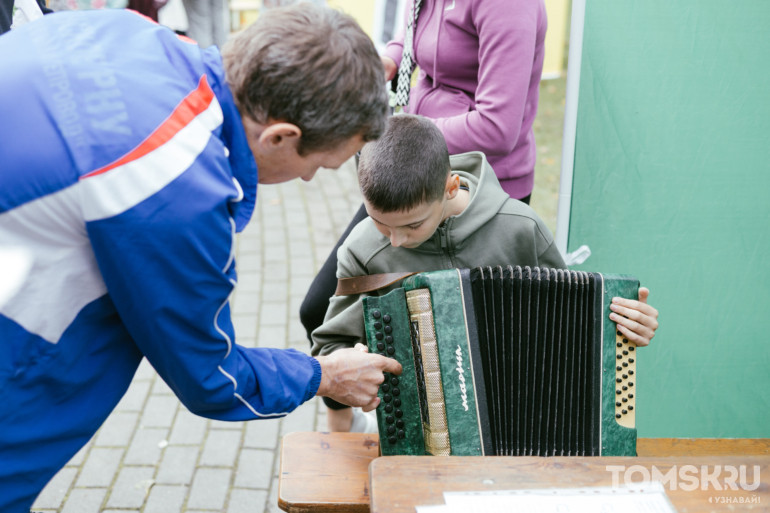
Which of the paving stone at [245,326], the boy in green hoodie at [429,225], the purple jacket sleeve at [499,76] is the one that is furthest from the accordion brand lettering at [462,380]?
the paving stone at [245,326]

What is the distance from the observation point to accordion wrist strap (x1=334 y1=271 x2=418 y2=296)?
2139 mm

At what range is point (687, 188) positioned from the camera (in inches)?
107

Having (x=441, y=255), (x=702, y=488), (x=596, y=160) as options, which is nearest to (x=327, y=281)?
(x=441, y=255)

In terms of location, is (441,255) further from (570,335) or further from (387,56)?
(387,56)

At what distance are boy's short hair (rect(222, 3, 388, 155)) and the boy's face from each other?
0.64m

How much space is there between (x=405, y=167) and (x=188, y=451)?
1989 millimetres

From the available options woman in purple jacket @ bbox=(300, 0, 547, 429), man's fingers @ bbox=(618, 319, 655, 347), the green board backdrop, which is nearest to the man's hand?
man's fingers @ bbox=(618, 319, 655, 347)

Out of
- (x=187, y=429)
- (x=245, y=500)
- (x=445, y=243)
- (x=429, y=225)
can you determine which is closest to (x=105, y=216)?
(x=429, y=225)

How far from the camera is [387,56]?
9.46 ft

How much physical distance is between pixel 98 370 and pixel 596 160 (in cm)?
197

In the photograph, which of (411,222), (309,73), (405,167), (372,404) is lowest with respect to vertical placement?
(372,404)

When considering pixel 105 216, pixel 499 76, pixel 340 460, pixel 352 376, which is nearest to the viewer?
pixel 105 216

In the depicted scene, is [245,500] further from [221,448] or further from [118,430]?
[118,430]

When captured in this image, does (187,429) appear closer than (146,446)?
No
